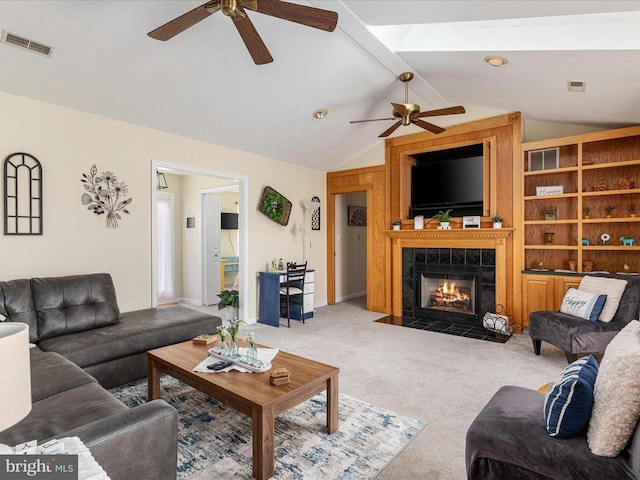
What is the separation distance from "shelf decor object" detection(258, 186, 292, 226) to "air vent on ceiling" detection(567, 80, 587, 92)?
3929 millimetres

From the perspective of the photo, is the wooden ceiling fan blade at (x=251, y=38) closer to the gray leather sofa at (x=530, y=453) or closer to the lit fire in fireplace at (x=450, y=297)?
the gray leather sofa at (x=530, y=453)

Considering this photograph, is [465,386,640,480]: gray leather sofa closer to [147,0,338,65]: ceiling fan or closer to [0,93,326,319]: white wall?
[147,0,338,65]: ceiling fan

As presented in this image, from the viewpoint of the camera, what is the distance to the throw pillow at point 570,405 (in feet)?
4.70

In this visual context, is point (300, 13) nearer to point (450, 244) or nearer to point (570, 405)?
point (570, 405)

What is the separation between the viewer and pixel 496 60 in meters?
3.29

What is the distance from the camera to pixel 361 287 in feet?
26.2

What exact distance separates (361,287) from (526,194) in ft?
13.0

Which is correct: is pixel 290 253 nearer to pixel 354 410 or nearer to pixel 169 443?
pixel 354 410

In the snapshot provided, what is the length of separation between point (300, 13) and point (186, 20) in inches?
26.7

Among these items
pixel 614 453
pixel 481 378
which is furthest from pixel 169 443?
pixel 481 378

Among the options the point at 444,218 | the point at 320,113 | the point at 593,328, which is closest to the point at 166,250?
the point at 320,113

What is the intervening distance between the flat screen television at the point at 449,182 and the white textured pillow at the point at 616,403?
13.4ft

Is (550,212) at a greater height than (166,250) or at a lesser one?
greater

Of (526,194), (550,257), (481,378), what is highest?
(526,194)
